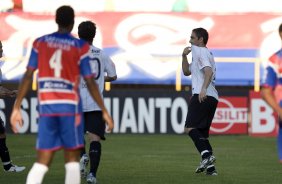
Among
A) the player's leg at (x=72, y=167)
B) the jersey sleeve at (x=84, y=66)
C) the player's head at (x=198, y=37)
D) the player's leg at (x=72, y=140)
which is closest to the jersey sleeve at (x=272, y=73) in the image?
the jersey sleeve at (x=84, y=66)

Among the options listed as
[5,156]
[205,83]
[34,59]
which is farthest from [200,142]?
[34,59]

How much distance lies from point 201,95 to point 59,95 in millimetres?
4650

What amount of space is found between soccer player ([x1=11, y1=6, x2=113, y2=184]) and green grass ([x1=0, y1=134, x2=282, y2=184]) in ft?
11.8

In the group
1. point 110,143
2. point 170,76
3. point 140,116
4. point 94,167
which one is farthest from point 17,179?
point 170,76

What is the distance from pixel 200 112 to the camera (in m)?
14.2

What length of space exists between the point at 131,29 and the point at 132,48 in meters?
0.65

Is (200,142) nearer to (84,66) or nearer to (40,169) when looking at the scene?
(84,66)

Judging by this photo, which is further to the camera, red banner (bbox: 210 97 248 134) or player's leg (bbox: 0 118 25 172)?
red banner (bbox: 210 97 248 134)

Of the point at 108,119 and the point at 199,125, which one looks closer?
the point at 108,119

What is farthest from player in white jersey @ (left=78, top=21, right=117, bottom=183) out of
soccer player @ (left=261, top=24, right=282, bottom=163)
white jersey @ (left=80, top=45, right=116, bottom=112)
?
soccer player @ (left=261, top=24, right=282, bottom=163)

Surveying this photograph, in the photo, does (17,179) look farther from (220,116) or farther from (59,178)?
(220,116)

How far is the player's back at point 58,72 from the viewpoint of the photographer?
9.35m

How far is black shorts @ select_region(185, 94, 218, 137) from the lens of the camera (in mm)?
14188

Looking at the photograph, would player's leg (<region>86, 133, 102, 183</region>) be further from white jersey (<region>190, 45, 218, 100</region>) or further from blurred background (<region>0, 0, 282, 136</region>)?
blurred background (<region>0, 0, 282, 136</region>)
